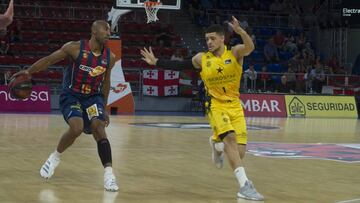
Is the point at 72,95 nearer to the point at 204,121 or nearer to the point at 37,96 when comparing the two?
the point at 204,121

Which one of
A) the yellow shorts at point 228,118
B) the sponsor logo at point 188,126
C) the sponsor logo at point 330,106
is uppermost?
the yellow shorts at point 228,118

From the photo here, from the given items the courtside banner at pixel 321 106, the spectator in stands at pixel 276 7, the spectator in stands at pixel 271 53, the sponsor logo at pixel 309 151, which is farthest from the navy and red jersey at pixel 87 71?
the spectator in stands at pixel 276 7

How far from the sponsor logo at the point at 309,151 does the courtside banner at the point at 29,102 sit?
12480mm

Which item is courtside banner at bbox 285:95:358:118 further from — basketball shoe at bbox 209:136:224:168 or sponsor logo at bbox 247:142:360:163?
basketball shoe at bbox 209:136:224:168

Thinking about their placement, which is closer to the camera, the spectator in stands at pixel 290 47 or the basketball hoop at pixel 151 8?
the basketball hoop at pixel 151 8

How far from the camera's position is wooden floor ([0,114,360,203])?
852 centimetres

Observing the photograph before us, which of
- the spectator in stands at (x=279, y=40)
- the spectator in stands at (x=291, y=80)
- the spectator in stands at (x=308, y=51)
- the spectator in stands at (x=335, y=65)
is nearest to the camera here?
the spectator in stands at (x=291, y=80)

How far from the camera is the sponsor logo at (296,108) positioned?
92.7 feet

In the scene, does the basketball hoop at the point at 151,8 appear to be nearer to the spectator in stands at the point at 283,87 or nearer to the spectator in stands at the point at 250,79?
the spectator in stands at the point at 250,79

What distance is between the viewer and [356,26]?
28.5m

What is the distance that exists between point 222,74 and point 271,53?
2580 centimetres

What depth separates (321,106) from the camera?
94.2 ft

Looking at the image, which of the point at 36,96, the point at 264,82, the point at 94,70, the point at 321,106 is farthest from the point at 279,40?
the point at 94,70

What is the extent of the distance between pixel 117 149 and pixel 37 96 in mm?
13534
